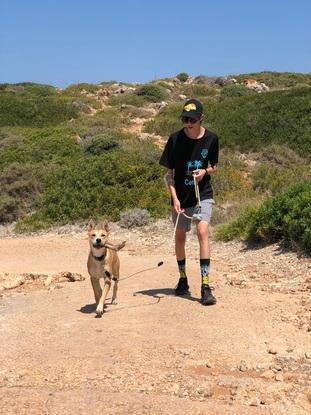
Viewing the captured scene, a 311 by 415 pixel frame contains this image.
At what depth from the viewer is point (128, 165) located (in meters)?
13.5

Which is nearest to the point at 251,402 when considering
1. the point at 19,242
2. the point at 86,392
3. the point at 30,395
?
the point at 86,392

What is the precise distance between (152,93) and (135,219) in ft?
92.3

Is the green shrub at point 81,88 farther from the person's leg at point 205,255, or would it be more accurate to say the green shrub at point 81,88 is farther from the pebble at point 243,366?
the pebble at point 243,366

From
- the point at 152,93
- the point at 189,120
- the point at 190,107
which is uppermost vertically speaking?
the point at 152,93

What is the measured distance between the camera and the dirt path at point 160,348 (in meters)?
3.65

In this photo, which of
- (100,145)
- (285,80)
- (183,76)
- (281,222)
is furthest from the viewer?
(183,76)

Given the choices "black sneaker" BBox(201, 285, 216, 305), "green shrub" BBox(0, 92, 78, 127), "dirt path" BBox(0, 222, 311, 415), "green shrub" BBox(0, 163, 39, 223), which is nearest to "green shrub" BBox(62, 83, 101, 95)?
"green shrub" BBox(0, 92, 78, 127)

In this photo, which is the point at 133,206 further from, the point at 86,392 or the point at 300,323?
the point at 86,392

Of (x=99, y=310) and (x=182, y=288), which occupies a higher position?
(x=99, y=310)

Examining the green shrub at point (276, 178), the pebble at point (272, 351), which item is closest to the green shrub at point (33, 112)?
the green shrub at point (276, 178)

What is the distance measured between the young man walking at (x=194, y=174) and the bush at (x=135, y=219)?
17.4 feet

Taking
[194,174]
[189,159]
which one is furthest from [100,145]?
[194,174]

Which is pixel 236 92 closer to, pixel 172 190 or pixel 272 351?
pixel 172 190

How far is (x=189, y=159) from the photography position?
19.1 feet
